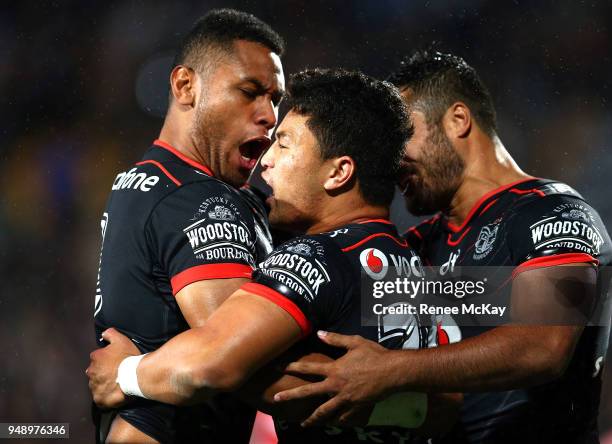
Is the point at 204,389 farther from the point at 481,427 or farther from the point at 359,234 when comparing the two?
the point at 481,427

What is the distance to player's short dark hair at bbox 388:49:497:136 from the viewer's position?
3588 millimetres

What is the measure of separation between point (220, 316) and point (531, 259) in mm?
1328

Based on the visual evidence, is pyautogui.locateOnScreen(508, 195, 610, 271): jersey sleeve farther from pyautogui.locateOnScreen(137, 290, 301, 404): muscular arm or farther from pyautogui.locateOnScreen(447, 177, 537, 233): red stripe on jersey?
pyautogui.locateOnScreen(137, 290, 301, 404): muscular arm

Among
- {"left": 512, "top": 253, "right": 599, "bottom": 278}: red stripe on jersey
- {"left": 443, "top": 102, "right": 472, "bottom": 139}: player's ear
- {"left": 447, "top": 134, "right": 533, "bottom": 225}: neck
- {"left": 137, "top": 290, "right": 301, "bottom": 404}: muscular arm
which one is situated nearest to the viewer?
{"left": 137, "top": 290, "right": 301, "bottom": 404}: muscular arm

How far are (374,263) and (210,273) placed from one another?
0.52 metres

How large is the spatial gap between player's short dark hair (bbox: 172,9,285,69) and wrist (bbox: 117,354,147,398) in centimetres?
123

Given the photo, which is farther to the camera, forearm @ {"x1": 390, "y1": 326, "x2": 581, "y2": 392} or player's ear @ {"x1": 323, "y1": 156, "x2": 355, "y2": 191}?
player's ear @ {"x1": 323, "y1": 156, "x2": 355, "y2": 191}

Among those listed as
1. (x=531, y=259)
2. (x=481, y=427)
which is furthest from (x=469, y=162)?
(x=481, y=427)

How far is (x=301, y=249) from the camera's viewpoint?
2219 millimetres

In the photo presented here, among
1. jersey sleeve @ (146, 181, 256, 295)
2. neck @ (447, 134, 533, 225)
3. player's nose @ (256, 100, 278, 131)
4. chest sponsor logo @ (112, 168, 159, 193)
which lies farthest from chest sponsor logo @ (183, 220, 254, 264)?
neck @ (447, 134, 533, 225)

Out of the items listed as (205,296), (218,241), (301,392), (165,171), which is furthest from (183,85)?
(301,392)

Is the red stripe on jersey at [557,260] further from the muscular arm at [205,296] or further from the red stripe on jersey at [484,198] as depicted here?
the muscular arm at [205,296]

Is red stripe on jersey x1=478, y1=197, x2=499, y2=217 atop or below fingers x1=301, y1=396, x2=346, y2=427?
atop

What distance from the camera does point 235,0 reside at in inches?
254
